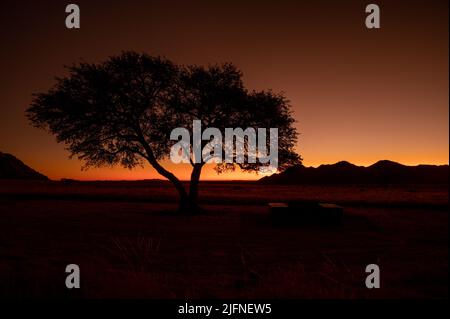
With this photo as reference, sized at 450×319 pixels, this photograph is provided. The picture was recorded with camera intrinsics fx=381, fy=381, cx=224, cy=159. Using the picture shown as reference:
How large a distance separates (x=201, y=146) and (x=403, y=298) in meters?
19.0

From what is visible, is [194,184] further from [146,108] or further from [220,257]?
[220,257]

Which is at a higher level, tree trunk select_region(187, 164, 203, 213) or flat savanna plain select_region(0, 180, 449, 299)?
tree trunk select_region(187, 164, 203, 213)

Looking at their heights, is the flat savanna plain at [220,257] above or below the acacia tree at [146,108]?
below

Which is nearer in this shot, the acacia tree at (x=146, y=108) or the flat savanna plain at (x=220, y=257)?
the flat savanna plain at (x=220, y=257)

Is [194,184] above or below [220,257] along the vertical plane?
above

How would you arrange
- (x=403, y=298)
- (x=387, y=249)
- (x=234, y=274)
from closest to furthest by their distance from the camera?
(x=403, y=298) < (x=234, y=274) < (x=387, y=249)

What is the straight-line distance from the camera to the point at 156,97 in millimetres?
24828

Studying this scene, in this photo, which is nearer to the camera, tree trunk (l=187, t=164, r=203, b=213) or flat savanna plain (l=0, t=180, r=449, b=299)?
flat savanna plain (l=0, t=180, r=449, b=299)

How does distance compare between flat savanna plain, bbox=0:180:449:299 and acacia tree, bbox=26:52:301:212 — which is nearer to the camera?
flat savanna plain, bbox=0:180:449:299

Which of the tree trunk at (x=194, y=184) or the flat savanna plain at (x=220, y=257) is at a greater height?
the tree trunk at (x=194, y=184)

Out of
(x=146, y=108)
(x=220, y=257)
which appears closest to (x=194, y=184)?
(x=146, y=108)

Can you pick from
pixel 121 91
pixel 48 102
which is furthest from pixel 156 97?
pixel 48 102

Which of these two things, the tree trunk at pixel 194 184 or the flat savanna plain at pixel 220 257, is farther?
the tree trunk at pixel 194 184
